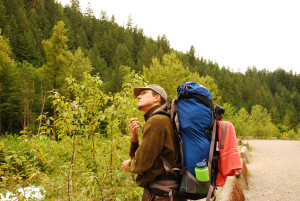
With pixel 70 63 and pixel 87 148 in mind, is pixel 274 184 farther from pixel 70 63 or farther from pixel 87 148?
pixel 70 63

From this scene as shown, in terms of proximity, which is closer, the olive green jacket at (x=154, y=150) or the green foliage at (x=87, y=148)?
the olive green jacket at (x=154, y=150)

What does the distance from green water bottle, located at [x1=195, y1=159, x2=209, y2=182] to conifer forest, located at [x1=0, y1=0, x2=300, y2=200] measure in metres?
1.46

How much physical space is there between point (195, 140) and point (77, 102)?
2270mm

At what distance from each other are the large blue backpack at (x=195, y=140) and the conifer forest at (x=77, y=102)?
133cm

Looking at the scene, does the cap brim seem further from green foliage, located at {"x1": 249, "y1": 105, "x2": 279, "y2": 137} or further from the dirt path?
green foliage, located at {"x1": 249, "y1": 105, "x2": 279, "y2": 137}

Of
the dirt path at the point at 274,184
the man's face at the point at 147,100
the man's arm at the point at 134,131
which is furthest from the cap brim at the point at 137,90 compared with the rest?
the dirt path at the point at 274,184

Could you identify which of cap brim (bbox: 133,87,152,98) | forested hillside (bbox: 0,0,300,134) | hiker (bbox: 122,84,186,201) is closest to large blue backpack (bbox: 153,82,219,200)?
hiker (bbox: 122,84,186,201)

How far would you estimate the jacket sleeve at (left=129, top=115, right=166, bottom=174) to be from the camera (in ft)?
6.13

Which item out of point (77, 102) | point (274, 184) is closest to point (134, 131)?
point (77, 102)

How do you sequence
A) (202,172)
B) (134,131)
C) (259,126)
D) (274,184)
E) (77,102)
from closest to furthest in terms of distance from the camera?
(202,172), (134,131), (77,102), (274,184), (259,126)

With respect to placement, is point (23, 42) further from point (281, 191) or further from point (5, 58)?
point (281, 191)

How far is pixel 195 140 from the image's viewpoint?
6.27 feet

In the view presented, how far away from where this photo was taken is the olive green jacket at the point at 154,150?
1874 mm

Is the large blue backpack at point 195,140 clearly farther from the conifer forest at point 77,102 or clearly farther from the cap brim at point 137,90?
the conifer forest at point 77,102
